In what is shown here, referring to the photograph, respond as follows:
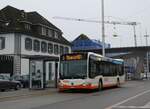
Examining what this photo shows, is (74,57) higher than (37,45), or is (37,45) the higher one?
(37,45)

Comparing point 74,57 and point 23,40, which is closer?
point 74,57

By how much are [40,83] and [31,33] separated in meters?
31.5

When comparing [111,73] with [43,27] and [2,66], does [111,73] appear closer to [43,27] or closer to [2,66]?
[2,66]

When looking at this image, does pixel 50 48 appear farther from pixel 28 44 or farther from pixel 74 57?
pixel 74 57

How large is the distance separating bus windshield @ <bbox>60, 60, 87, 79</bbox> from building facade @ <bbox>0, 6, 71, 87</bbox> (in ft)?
80.9

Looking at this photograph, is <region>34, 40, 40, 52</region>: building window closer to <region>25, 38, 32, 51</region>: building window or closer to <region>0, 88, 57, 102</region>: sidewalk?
<region>25, 38, 32, 51</region>: building window

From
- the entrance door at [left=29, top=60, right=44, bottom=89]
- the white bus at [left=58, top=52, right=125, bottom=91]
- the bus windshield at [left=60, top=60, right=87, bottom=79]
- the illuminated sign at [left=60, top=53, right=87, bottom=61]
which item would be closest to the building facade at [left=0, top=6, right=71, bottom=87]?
the entrance door at [left=29, top=60, right=44, bottom=89]

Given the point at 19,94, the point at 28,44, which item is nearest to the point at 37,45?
the point at 28,44

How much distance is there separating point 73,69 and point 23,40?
32533mm

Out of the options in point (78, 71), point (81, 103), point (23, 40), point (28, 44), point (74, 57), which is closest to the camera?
point (81, 103)

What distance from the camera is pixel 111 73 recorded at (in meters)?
38.1

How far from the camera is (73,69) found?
3072cm

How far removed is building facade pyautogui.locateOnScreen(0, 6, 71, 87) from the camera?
61094 mm

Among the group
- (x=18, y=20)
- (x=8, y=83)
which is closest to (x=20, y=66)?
(x=18, y=20)
